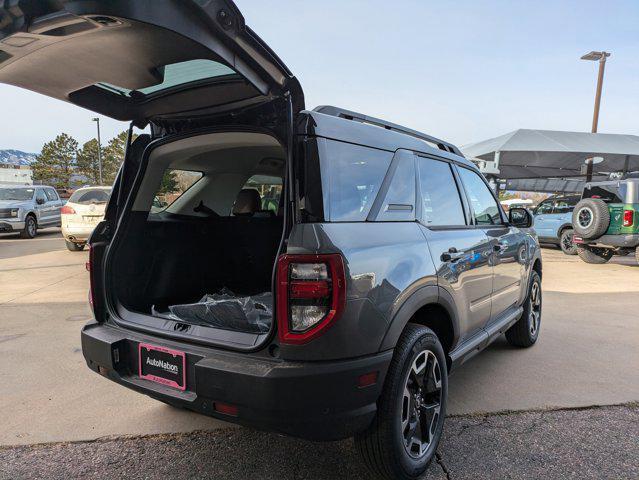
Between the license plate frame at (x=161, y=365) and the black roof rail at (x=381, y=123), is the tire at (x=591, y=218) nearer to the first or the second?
the black roof rail at (x=381, y=123)

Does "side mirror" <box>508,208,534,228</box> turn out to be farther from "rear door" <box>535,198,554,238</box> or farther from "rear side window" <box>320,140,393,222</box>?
"rear door" <box>535,198,554,238</box>

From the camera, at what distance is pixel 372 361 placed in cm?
205

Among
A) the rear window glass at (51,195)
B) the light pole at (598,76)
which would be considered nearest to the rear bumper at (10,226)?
the rear window glass at (51,195)

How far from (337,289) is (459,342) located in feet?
4.62

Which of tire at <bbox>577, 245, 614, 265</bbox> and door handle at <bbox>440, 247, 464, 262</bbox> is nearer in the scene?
door handle at <bbox>440, 247, 464, 262</bbox>

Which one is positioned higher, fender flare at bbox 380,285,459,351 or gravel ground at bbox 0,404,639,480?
fender flare at bbox 380,285,459,351

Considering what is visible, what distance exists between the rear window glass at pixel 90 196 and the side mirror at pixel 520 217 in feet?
30.3

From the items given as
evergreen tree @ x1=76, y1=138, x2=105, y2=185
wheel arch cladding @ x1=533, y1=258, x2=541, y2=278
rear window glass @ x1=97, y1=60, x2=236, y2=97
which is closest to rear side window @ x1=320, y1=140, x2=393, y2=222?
rear window glass @ x1=97, y1=60, x2=236, y2=97

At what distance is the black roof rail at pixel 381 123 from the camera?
2404mm

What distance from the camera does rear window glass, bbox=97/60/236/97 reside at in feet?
6.82

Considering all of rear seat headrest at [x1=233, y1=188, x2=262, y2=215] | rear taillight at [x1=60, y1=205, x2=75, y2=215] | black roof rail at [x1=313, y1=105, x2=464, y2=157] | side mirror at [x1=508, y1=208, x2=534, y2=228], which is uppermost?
black roof rail at [x1=313, y1=105, x2=464, y2=157]

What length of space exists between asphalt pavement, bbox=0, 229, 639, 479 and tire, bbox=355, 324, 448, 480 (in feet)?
0.72

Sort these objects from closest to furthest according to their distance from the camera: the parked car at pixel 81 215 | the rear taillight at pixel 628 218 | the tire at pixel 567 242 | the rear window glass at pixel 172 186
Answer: the rear window glass at pixel 172 186 < the rear taillight at pixel 628 218 < the parked car at pixel 81 215 < the tire at pixel 567 242

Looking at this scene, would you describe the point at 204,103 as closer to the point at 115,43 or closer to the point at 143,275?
the point at 115,43
